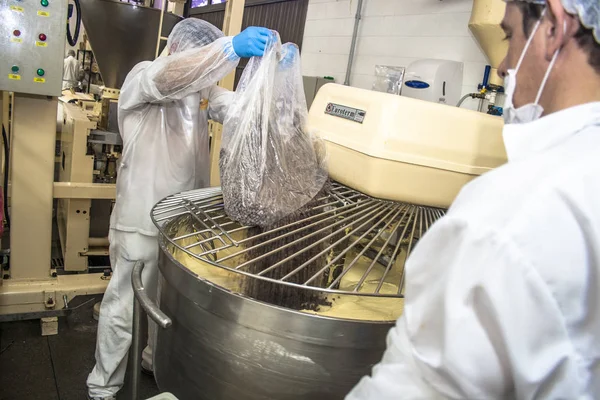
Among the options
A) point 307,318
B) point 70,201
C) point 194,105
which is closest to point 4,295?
point 70,201

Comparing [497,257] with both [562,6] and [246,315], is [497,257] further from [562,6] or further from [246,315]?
[246,315]

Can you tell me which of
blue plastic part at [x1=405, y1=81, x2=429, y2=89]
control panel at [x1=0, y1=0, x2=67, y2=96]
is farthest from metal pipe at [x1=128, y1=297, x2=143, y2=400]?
blue plastic part at [x1=405, y1=81, x2=429, y2=89]

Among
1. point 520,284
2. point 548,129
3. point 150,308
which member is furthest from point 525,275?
point 150,308

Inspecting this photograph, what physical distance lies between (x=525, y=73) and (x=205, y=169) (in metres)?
1.35

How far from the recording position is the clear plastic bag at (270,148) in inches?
38.6

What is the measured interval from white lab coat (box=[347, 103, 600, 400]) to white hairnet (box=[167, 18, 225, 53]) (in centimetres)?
131

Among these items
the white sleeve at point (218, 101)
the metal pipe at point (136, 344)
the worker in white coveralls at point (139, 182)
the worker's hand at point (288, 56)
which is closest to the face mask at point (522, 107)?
the worker's hand at point (288, 56)

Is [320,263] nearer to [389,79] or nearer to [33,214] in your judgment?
[33,214]

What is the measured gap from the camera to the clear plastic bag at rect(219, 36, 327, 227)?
98 cm

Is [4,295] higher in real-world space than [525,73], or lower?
lower

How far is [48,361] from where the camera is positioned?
183cm

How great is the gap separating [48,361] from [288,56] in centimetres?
164

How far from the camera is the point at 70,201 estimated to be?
226cm

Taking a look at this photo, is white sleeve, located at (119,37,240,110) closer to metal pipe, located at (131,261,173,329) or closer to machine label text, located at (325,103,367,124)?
machine label text, located at (325,103,367,124)
